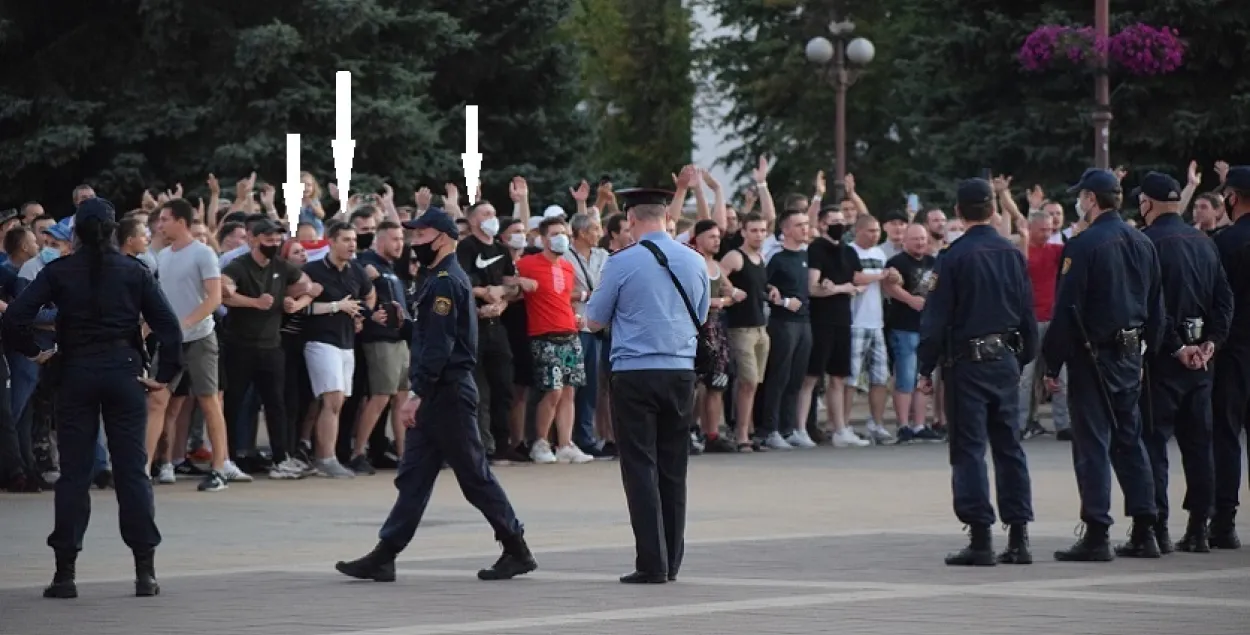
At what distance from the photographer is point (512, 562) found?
42.8ft

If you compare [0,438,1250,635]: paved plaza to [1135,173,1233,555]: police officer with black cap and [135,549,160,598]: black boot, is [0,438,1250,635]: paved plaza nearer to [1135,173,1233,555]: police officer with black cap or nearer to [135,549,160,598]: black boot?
[135,549,160,598]: black boot

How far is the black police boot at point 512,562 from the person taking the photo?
42.7 ft

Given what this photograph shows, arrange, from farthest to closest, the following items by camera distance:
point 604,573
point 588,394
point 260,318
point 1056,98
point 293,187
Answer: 1. point 1056,98
2. point 293,187
3. point 588,394
4. point 260,318
5. point 604,573

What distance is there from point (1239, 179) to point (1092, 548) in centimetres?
258

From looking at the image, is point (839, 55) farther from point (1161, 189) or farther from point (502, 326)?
point (1161, 189)

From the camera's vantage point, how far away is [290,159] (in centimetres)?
3316

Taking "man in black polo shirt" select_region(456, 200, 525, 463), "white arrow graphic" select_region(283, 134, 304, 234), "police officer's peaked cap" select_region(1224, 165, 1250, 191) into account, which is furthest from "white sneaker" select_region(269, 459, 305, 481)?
"police officer's peaked cap" select_region(1224, 165, 1250, 191)

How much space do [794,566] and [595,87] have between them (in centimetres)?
5214

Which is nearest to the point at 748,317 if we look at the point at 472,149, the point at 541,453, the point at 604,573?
the point at 541,453

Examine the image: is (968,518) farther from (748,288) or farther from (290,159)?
(290,159)

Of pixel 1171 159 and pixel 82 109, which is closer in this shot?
pixel 82 109

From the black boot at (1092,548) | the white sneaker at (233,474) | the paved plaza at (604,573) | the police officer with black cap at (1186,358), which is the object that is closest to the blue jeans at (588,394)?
the paved plaza at (604,573)

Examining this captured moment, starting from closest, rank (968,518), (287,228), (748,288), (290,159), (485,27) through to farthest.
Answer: (968,518)
(287,228)
(748,288)
(290,159)
(485,27)

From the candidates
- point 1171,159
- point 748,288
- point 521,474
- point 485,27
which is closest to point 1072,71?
point 1171,159
